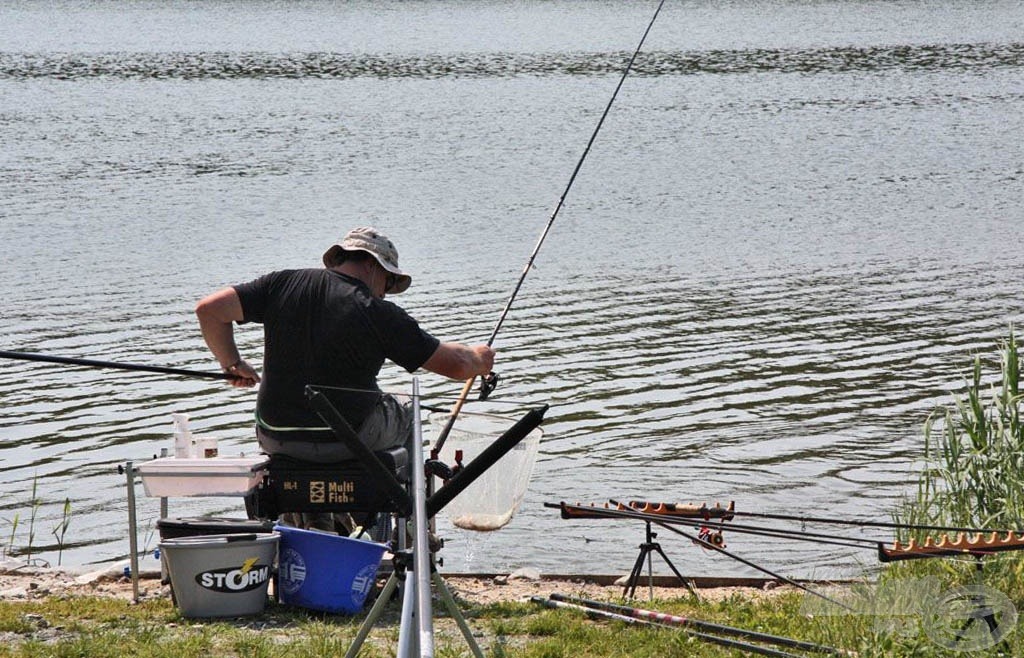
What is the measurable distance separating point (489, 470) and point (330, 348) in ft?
3.21

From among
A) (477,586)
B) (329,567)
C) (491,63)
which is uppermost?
(491,63)

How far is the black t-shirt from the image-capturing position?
507cm

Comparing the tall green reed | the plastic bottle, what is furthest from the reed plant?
the plastic bottle

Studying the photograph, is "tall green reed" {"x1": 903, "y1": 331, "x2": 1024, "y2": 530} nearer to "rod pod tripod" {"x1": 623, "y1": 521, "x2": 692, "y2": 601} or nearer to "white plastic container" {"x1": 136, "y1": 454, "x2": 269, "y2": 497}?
"rod pod tripod" {"x1": 623, "y1": 521, "x2": 692, "y2": 601}

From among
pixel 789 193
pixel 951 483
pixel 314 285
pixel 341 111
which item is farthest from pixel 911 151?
pixel 314 285

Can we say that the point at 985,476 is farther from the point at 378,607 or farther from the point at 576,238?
the point at 576,238

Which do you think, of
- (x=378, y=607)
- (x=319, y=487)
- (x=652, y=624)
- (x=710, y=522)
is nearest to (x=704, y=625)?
(x=652, y=624)

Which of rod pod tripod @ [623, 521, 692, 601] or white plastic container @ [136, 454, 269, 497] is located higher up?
white plastic container @ [136, 454, 269, 497]

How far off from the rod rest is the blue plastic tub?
13 cm

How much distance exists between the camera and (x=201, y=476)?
16.5 feet

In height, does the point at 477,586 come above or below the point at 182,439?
below

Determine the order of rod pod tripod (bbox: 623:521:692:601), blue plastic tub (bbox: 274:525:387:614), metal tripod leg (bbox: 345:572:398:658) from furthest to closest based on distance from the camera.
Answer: rod pod tripod (bbox: 623:521:692:601) → blue plastic tub (bbox: 274:525:387:614) → metal tripod leg (bbox: 345:572:398:658)

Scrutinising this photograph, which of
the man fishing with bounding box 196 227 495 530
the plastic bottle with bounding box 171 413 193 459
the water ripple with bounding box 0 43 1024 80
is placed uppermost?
the water ripple with bounding box 0 43 1024 80

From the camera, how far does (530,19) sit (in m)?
41.3
